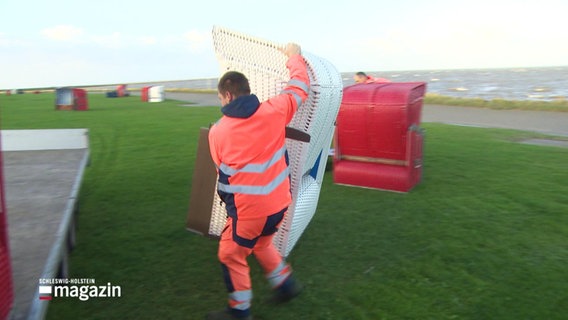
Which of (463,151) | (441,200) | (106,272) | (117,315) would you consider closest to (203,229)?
(106,272)

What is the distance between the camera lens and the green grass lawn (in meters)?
3.43

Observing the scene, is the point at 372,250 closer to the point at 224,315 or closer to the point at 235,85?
the point at 224,315

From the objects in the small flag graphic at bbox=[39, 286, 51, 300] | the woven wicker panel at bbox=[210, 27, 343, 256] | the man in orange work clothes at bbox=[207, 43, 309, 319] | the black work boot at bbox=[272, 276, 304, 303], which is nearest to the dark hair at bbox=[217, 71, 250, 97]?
the man in orange work clothes at bbox=[207, 43, 309, 319]

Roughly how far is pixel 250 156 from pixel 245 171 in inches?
4.0

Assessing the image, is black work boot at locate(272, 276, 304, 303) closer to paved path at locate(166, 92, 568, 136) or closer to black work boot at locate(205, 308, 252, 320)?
black work boot at locate(205, 308, 252, 320)

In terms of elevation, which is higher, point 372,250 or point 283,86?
point 283,86

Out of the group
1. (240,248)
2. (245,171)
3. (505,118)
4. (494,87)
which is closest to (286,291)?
(240,248)

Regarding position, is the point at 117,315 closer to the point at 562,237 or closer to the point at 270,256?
the point at 270,256

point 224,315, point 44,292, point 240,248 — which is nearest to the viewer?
point 44,292

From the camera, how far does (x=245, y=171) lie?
2.96m

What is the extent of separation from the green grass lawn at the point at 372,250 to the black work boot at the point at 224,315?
0.18 meters

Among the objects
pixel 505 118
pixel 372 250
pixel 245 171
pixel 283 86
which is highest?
pixel 283 86

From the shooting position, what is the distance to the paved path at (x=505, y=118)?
46.4ft

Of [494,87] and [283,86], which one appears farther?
[494,87]
